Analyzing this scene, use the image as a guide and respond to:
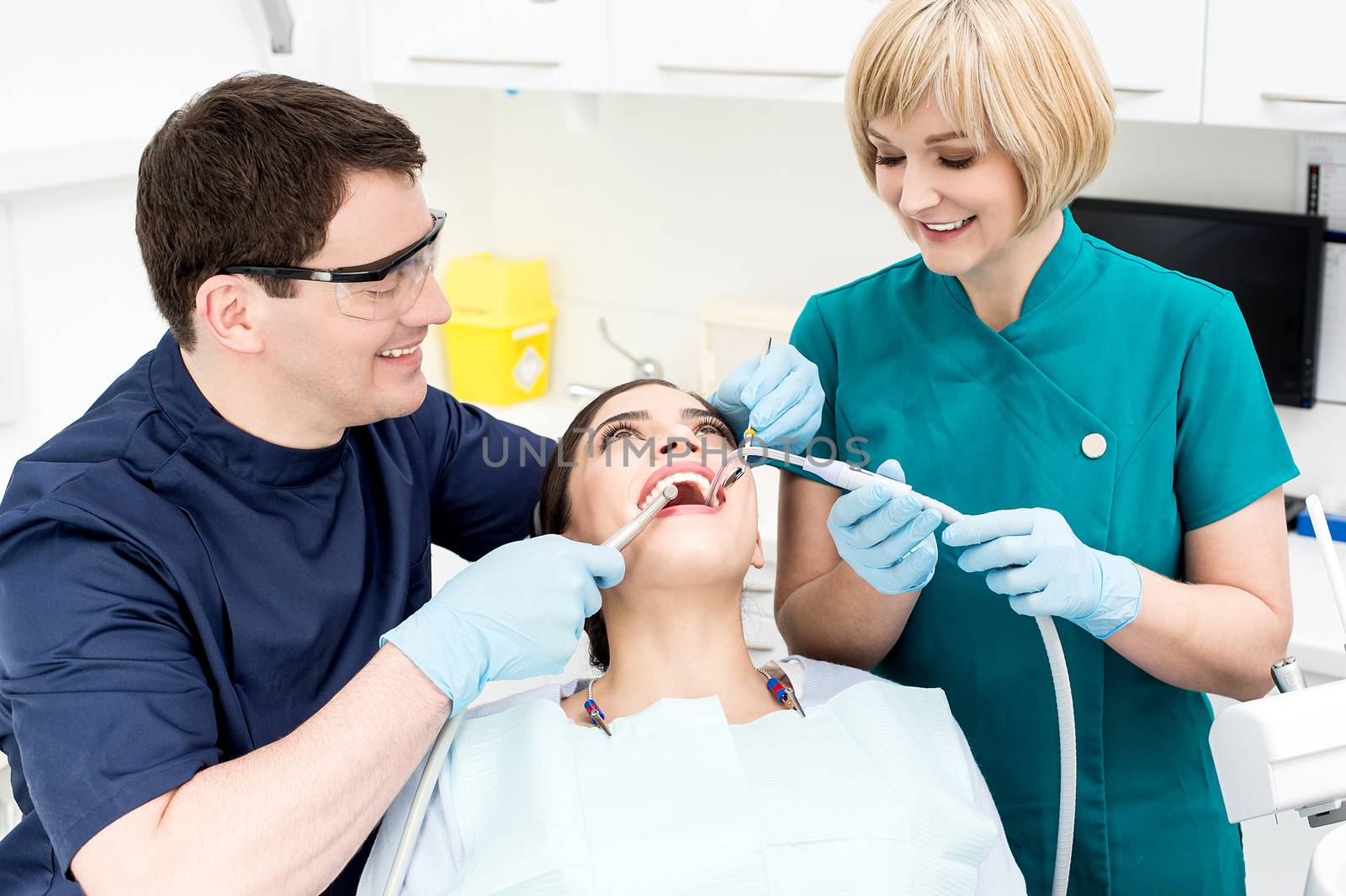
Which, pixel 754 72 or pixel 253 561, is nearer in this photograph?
pixel 253 561

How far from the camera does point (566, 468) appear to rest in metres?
1.67

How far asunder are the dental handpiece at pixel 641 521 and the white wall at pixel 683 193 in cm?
153

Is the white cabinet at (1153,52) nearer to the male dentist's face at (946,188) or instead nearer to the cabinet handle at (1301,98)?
the cabinet handle at (1301,98)

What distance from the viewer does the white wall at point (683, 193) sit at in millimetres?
2584

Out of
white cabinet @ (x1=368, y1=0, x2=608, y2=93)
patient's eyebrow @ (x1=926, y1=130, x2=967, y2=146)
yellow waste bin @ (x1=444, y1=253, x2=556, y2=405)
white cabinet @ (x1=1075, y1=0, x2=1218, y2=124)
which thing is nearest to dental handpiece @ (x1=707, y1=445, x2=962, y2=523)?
patient's eyebrow @ (x1=926, y1=130, x2=967, y2=146)

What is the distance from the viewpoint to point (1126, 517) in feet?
4.68

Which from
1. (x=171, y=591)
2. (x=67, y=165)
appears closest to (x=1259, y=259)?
(x=171, y=591)

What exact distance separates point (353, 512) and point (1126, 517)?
2.83 ft

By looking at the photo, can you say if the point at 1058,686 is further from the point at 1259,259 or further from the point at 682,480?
the point at 1259,259

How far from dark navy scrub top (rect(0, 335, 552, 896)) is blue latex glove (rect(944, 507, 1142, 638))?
0.65 metres

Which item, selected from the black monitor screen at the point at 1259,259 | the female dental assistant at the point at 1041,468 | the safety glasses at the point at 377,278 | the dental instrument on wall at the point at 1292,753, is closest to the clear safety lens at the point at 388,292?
the safety glasses at the point at 377,278

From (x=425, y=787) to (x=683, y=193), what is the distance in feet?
6.82

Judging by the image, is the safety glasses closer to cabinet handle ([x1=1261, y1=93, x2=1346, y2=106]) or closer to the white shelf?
the white shelf

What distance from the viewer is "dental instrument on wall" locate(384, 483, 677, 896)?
1254mm
